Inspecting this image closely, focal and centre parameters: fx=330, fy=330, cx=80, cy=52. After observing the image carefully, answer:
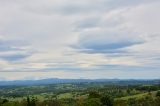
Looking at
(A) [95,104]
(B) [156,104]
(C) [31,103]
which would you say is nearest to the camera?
(A) [95,104]

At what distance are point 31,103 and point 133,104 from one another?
230 feet

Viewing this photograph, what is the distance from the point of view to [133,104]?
7672 inches

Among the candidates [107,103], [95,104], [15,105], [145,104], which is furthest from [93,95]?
[145,104]

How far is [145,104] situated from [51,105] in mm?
51810

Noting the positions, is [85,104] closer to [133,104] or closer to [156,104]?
[156,104]

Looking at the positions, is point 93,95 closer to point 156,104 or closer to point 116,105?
point 116,105

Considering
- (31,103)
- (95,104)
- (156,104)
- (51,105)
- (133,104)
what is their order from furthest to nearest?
1. (133,104)
2. (51,105)
3. (156,104)
4. (31,103)
5. (95,104)

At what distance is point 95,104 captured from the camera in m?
125

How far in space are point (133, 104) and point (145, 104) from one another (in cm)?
1358

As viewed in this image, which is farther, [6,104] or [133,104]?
[133,104]

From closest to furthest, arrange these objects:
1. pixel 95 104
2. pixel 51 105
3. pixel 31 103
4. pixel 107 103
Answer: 1. pixel 95 104
2. pixel 107 103
3. pixel 31 103
4. pixel 51 105

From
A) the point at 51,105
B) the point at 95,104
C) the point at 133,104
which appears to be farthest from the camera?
the point at 133,104

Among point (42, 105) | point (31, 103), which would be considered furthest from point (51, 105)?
point (31, 103)

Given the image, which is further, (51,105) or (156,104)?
(51,105)
